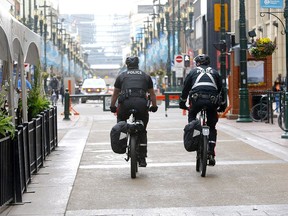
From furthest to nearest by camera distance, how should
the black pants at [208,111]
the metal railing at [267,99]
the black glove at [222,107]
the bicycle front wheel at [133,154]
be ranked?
the metal railing at [267,99] < the black glove at [222,107] < the black pants at [208,111] < the bicycle front wheel at [133,154]

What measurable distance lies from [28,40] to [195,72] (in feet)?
10.3

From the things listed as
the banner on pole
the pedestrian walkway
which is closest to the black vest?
the pedestrian walkway

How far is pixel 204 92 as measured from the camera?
10.8m

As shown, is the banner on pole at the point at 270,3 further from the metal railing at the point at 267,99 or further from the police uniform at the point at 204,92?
the police uniform at the point at 204,92

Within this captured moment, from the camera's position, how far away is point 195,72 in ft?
36.2

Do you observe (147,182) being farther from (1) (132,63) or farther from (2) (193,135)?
(1) (132,63)

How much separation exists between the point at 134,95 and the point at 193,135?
1.03 m

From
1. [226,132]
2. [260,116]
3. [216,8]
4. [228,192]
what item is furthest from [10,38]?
[216,8]

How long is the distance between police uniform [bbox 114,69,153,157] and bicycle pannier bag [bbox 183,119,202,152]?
69 centimetres

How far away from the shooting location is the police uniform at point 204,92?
35.4 feet

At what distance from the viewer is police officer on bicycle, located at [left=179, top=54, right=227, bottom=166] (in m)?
10.8

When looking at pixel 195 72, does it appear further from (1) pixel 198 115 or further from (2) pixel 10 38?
(2) pixel 10 38

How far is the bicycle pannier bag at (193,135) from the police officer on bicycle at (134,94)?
0.68m

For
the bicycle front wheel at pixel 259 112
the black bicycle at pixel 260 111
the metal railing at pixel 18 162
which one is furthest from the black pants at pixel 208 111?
the bicycle front wheel at pixel 259 112
